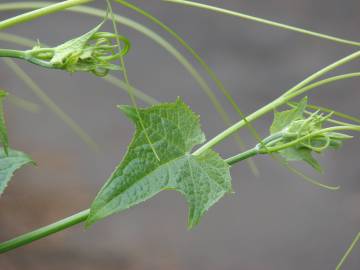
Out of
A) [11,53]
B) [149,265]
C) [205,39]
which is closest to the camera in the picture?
[11,53]

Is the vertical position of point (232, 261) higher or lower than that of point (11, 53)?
lower

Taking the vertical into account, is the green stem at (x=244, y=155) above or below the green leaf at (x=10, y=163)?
below

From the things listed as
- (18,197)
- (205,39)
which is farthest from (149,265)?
(205,39)

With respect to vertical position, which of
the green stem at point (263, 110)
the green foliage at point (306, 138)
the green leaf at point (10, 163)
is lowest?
the green foliage at point (306, 138)

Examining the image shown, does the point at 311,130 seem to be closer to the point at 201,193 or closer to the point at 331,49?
the point at 201,193
